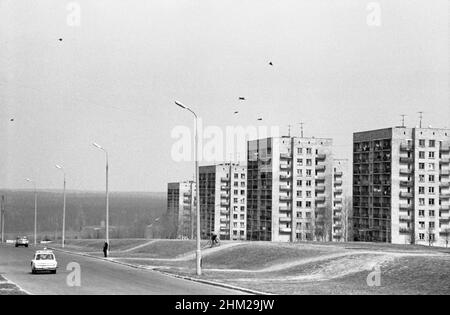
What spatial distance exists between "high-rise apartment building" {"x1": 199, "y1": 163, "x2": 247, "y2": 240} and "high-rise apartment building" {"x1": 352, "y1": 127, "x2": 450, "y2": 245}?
148 ft

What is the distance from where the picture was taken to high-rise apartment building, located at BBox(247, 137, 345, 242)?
12388 cm

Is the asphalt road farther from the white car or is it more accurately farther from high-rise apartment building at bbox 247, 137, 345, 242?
high-rise apartment building at bbox 247, 137, 345, 242

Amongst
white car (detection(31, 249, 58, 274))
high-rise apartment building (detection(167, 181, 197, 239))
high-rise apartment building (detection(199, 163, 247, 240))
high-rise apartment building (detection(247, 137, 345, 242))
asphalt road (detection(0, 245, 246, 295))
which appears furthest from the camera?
high-rise apartment building (detection(167, 181, 197, 239))

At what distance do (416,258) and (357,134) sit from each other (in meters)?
81.9

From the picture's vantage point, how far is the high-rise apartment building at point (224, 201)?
151 m

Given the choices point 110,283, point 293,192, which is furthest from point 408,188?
point 110,283

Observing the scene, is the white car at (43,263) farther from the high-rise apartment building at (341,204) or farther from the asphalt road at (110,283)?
the high-rise apartment building at (341,204)

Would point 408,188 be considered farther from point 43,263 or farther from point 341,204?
point 43,263

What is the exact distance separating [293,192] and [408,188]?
24.7m

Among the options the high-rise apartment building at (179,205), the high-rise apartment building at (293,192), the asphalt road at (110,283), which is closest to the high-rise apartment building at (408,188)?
the high-rise apartment building at (293,192)

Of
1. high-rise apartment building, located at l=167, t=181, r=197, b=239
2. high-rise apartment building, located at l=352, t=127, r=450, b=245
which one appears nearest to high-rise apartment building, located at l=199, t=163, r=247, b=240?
high-rise apartment building, located at l=167, t=181, r=197, b=239
